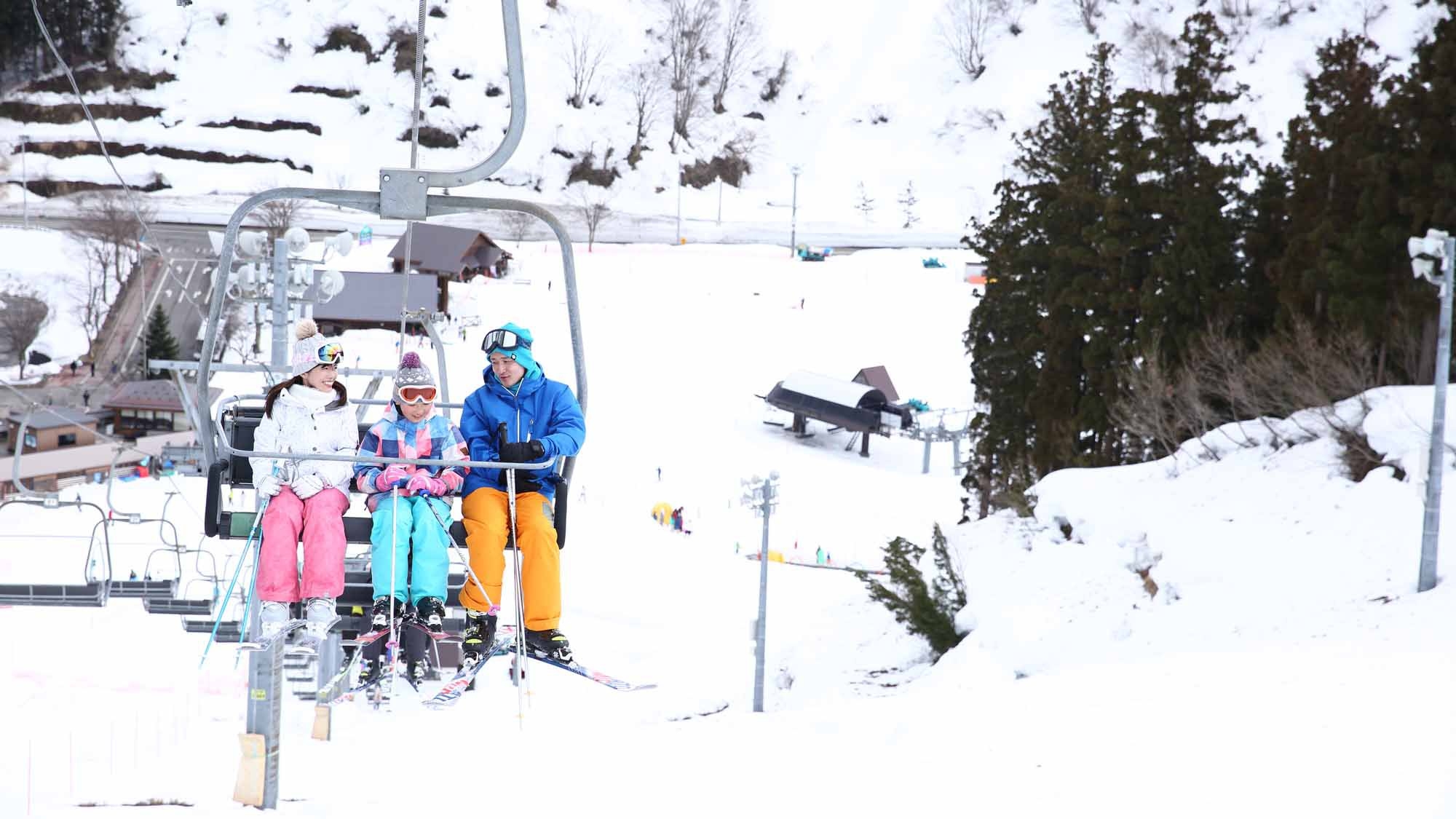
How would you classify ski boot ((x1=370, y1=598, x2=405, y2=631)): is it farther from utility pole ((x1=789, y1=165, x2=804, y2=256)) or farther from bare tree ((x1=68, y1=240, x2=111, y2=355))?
utility pole ((x1=789, y1=165, x2=804, y2=256))

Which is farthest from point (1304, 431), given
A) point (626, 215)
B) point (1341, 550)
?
point (626, 215)

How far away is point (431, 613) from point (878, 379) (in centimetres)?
3409

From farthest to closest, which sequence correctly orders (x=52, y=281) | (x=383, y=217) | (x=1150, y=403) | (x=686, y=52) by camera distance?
(x=686, y=52) → (x=52, y=281) → (x=1150, y=403) → (x=383, y=217)

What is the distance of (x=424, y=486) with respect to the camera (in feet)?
18.3

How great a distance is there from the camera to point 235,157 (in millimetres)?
57250

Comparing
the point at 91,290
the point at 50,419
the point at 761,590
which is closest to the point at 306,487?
the point at 761,590

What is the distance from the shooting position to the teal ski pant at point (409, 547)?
219 inches

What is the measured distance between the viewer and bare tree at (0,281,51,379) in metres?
35.6

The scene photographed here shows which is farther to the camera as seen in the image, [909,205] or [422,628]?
[909,205]

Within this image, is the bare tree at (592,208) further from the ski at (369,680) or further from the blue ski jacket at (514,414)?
the ski at (369,680)

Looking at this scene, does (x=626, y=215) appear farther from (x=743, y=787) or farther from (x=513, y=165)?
(x=743, y=787)

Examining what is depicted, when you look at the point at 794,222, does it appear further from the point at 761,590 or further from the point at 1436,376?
the point at 1436,376

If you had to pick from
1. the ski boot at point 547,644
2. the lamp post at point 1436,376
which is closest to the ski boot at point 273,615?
the ski boot at point 547,644

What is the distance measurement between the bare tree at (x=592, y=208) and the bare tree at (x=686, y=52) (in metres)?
5.30
